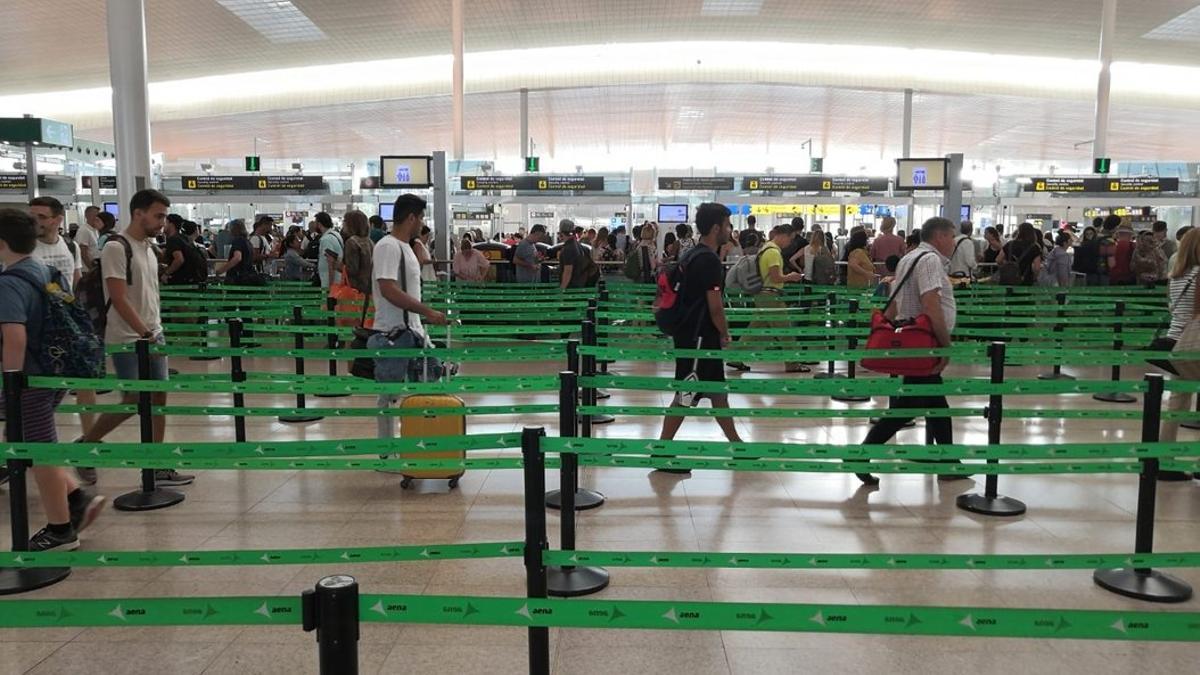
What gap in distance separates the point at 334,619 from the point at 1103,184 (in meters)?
23.3

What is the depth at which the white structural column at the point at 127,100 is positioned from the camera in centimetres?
1246

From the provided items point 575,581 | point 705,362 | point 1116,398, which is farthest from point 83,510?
point 1116,398

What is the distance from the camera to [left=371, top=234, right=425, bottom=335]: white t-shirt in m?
5.62

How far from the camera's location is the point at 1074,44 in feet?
84.4

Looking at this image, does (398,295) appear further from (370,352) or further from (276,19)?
(276,19)

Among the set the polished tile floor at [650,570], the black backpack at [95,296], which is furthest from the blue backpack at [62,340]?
the black backpack at [95,296]

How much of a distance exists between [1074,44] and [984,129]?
13.8m

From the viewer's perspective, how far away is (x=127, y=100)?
12.5 metres

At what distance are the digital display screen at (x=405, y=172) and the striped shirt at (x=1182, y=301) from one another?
12004 millimetres

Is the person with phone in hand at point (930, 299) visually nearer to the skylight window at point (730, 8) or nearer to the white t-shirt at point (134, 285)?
the white t-shirt at point (134, 285)

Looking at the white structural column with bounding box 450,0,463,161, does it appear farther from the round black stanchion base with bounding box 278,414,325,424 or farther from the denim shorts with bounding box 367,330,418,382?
the denim shorts with bounding box 367,330,418,382

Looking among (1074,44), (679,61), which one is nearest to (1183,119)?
(1074,44)

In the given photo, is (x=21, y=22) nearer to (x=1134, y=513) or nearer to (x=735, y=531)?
(x=735, y=531)

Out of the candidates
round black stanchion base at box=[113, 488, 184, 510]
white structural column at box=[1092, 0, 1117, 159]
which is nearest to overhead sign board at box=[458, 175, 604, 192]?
white structural column at box=[1092, 0, 1117, 159]
